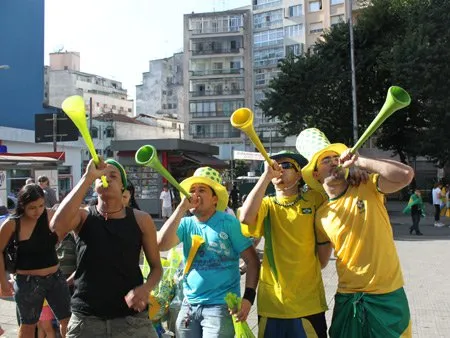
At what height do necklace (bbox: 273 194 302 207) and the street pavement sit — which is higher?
necklace (bbox: 273 194 302 207)

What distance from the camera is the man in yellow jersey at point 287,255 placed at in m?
3.01

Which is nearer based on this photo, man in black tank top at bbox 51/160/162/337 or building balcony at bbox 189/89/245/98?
man in black tank top at bbox 51/160/162/337

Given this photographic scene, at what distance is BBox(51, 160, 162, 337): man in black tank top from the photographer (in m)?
2.79

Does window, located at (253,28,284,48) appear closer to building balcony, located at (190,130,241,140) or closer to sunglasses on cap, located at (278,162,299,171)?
building balcony, located at (190,130,241,140)

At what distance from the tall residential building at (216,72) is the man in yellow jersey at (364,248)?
54946 mm

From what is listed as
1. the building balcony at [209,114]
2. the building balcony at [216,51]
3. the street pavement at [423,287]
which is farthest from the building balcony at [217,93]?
the street pavement at [423,287]

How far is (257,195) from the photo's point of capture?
3.07 m

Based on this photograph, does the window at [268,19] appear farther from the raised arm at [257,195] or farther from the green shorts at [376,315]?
the green shorts at [376,315]

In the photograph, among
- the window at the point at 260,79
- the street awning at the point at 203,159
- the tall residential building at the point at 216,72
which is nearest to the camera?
the street awning at the point at 203,159

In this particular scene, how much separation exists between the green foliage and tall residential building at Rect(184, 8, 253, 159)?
3125cm

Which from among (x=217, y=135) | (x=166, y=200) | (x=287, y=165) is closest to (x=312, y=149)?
(x=287, y=165)

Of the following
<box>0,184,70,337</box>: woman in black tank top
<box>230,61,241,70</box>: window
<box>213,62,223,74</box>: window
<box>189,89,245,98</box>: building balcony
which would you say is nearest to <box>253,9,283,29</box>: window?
<box>230,61,241,70</box>: window

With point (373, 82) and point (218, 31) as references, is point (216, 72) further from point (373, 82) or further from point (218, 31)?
point (373, 82)

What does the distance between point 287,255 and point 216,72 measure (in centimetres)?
5883
